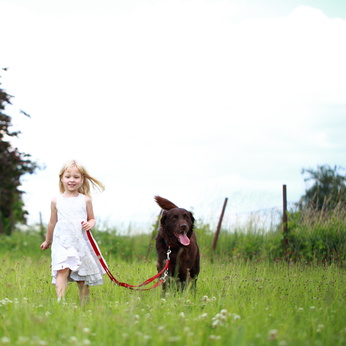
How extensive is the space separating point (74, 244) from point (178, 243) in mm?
1361

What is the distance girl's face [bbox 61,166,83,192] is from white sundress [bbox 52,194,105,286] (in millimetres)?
148

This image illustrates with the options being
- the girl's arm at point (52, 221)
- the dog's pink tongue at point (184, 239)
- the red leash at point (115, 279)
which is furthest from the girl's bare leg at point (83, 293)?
the dog's pink tongue at point (184, 239)

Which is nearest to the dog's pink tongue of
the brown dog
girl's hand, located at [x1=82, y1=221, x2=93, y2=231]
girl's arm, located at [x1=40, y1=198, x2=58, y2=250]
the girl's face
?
the brown dog

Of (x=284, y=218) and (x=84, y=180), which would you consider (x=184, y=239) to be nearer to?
(x=84, y=180)

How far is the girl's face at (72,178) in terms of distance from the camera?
5984mm

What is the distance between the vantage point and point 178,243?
21.2 feet

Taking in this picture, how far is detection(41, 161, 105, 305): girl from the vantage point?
5.78m

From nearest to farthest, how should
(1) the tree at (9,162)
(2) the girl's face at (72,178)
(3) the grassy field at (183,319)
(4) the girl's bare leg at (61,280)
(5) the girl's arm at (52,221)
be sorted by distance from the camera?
(3) the grassy field at (183,319)
(4) the girl's bare leg at (61,280)
(2) the girl's face at (72,178)
(5) the girl's arm at (52,221)
(1) the tree at (9,162)

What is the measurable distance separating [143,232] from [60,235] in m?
8.91

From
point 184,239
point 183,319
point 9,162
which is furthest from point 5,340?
point 9,162

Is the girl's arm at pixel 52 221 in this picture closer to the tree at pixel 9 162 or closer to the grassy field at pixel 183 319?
the grassy field at pixel 183 319

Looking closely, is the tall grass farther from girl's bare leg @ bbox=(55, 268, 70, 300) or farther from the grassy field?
girl's bare leg @ bbox=(55, 268, 70, 300)

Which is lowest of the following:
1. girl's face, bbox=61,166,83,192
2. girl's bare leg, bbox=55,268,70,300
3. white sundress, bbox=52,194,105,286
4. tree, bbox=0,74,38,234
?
girl's bare leg, bbox=55,268,70,300

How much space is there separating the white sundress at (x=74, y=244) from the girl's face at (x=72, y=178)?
148 mm
